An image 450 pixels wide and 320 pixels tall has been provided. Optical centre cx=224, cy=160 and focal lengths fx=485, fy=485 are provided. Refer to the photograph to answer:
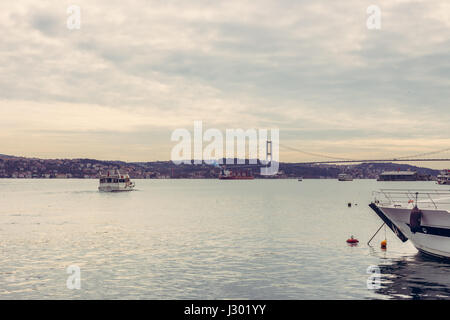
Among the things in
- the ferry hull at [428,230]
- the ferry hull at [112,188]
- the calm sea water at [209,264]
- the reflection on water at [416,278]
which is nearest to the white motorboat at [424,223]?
the ferry hull at [428,230]

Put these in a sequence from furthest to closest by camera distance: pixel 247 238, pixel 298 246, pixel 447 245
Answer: pixel 247 238
pixel 298 246
pixel 447 245

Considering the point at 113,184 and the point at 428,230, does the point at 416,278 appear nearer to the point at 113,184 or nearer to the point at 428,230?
the point at 428,230

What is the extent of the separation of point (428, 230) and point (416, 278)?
202 inches

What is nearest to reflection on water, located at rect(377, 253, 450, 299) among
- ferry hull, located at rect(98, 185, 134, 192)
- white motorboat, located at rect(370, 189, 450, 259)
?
white motorboat, located at rect(370, 189, 450, 259)

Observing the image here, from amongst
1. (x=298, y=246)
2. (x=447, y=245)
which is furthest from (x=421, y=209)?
(x=298, y=246)

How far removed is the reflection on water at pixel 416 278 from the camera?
1903 centimetres

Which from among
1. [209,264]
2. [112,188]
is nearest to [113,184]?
[112,188]

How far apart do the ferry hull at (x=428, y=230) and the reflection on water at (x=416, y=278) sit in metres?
0.57

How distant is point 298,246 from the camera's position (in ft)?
106

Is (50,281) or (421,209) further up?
(421,209)
